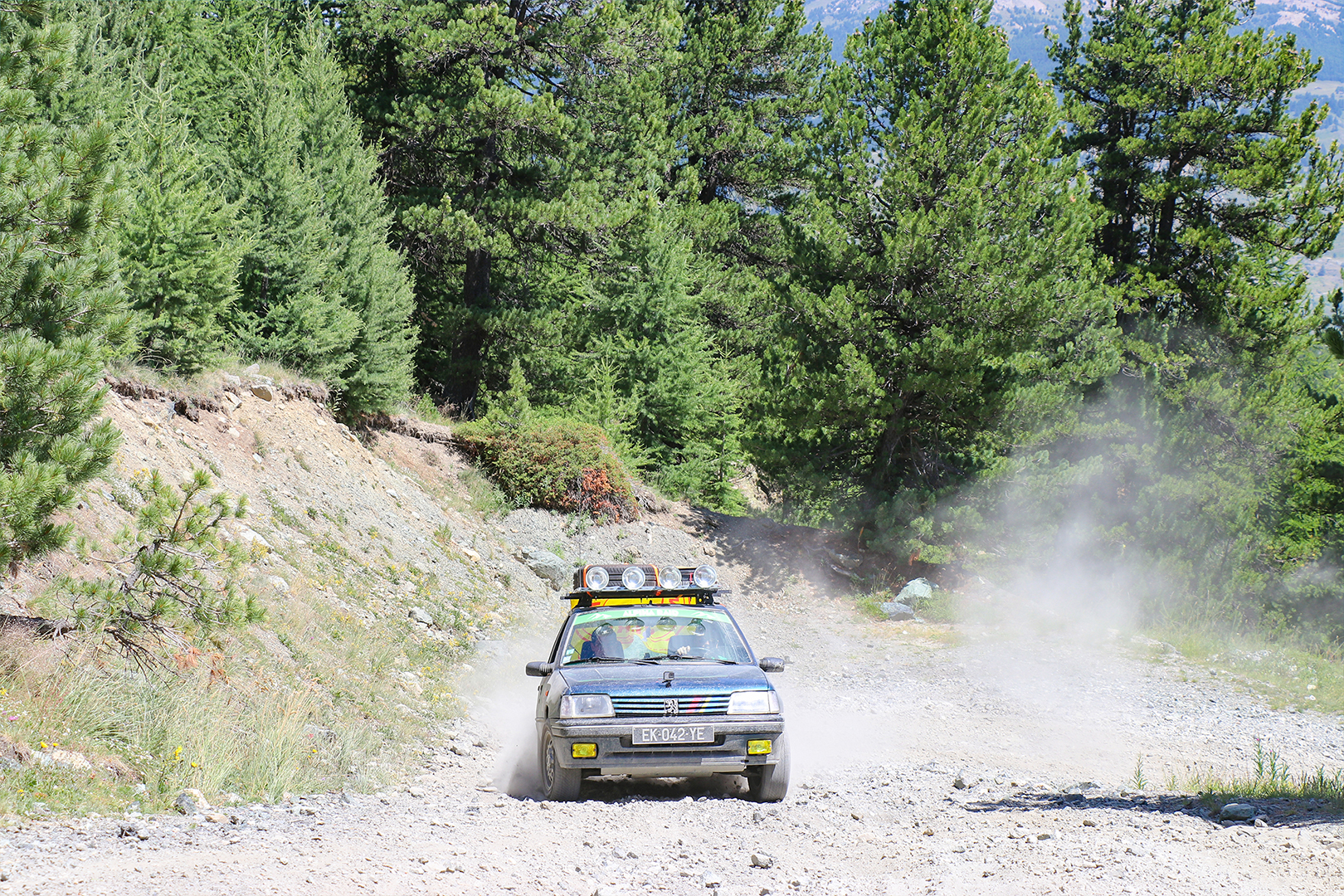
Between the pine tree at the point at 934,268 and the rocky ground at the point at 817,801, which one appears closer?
the rocky ground at the point at 817,801

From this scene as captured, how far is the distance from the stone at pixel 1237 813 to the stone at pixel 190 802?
667 cm

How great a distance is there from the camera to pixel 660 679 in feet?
24.7

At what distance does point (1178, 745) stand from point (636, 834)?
8.23 meters

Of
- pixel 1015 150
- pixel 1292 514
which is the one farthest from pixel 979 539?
pixel 1292 514

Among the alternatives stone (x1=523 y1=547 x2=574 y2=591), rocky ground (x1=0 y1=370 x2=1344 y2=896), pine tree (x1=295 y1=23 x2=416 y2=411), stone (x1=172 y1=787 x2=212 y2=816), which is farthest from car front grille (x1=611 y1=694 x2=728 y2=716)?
pine tree (x1=295 y1=23 x2=416 y2=411)

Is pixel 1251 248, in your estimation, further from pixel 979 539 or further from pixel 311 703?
pixel 311 703

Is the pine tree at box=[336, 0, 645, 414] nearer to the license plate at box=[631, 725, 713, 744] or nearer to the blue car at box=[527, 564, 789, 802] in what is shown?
the blue car at box=[527, 564, 789, 802]

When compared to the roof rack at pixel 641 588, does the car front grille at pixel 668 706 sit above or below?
below

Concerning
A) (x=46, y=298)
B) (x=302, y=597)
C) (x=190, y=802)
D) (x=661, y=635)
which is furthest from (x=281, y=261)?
(x=190, y=802)

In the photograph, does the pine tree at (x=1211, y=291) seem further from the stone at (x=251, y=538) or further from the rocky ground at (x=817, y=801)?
the stone at (x=251, y=538)

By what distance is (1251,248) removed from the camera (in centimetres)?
2306

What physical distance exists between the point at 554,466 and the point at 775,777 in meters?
15.0

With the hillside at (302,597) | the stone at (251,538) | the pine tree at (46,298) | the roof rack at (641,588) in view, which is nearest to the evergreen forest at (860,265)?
the hillside at (302,597)

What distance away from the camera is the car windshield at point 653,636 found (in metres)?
8.30
